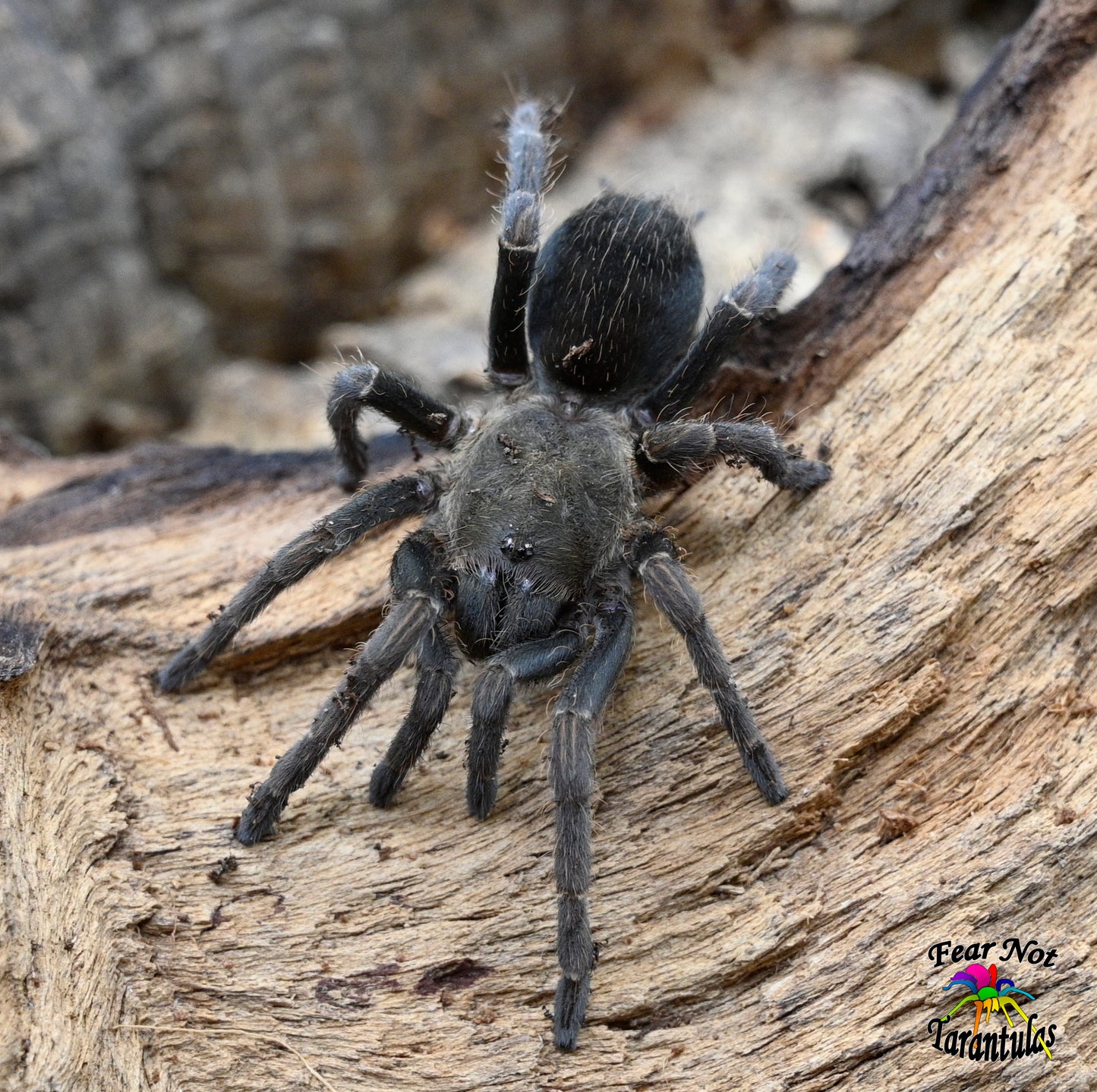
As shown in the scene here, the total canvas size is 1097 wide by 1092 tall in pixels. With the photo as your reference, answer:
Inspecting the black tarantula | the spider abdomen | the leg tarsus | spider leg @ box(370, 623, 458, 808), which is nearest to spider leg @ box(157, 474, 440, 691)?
the black tarantula

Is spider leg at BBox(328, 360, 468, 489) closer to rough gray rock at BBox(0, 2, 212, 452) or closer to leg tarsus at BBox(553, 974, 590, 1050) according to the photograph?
leg tarsus at BBox(553, 974, 590, 1050)

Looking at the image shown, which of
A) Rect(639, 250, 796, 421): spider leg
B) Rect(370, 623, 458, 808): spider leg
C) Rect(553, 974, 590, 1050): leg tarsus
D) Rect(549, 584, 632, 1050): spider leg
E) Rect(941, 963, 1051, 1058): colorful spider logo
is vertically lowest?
Rect(941, 963, 1051, 1058): colorful spider logo

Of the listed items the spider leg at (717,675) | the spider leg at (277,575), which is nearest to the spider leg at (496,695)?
the spider leg at (717,675)

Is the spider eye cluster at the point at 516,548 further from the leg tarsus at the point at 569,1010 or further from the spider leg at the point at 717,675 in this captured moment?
the leg tarsus at the point at 569,1010

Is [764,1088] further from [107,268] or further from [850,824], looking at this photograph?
[107,268]

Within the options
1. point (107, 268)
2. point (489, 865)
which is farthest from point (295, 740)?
point (107, 268)

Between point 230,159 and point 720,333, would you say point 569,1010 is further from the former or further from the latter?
point 230,159
